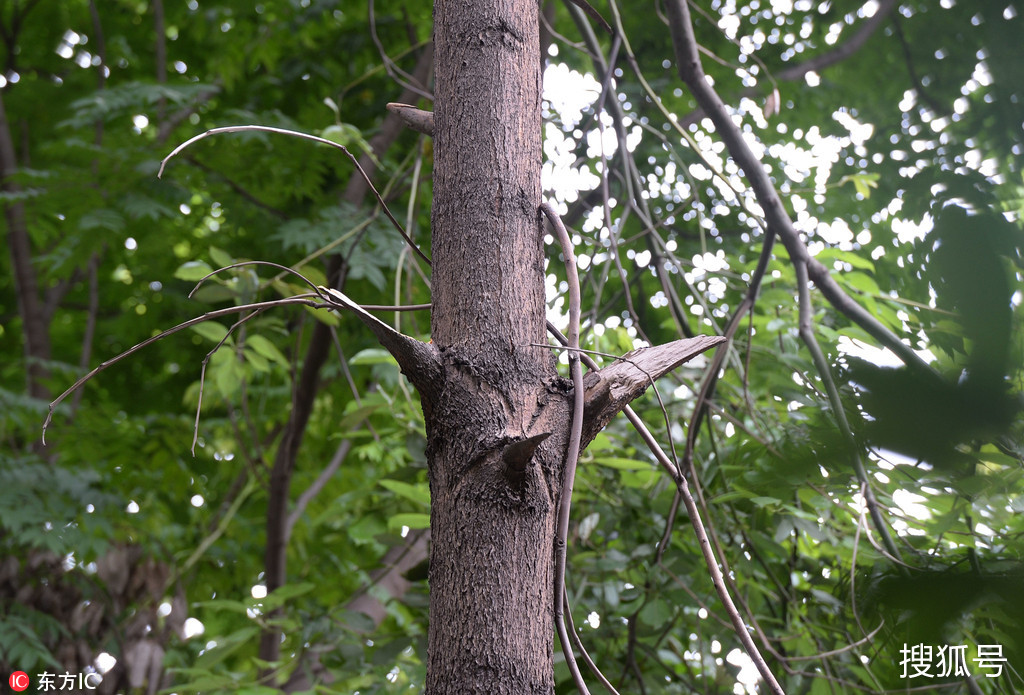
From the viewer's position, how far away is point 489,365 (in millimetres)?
729

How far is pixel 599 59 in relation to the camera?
1.46 metres

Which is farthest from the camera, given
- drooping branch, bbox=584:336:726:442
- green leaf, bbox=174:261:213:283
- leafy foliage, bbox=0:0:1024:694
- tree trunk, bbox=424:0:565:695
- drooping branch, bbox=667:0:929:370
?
green leaf, bbox=174:261:213:283

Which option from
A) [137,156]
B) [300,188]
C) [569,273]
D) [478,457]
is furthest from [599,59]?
[137,156]

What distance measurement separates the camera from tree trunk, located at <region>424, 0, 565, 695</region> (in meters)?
0.65

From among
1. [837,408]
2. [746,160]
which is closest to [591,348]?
[746,160]

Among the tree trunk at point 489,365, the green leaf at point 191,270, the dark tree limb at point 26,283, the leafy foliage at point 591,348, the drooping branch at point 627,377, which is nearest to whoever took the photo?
the leafy foliage at point 591,348

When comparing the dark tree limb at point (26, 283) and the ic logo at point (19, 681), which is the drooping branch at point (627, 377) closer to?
the ic logo at point (19, 681)

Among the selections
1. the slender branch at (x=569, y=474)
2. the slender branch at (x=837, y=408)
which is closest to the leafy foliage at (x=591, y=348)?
the slender branch at (x=837, y=408)

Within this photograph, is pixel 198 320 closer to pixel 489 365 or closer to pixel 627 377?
pixel 489 365

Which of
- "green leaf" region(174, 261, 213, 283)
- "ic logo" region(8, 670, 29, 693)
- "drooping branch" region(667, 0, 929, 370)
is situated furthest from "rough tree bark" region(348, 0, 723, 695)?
"ic logo" region(8, 670, 29, 693)

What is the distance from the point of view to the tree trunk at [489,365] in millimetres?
654

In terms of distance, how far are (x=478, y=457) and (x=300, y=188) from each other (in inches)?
100

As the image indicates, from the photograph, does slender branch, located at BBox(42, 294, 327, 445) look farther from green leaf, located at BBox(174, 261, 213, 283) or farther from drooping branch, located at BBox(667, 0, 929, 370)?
green leaf, located at BBox(174, 261, 213, 283)

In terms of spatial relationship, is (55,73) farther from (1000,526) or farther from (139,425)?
(1000,526)
